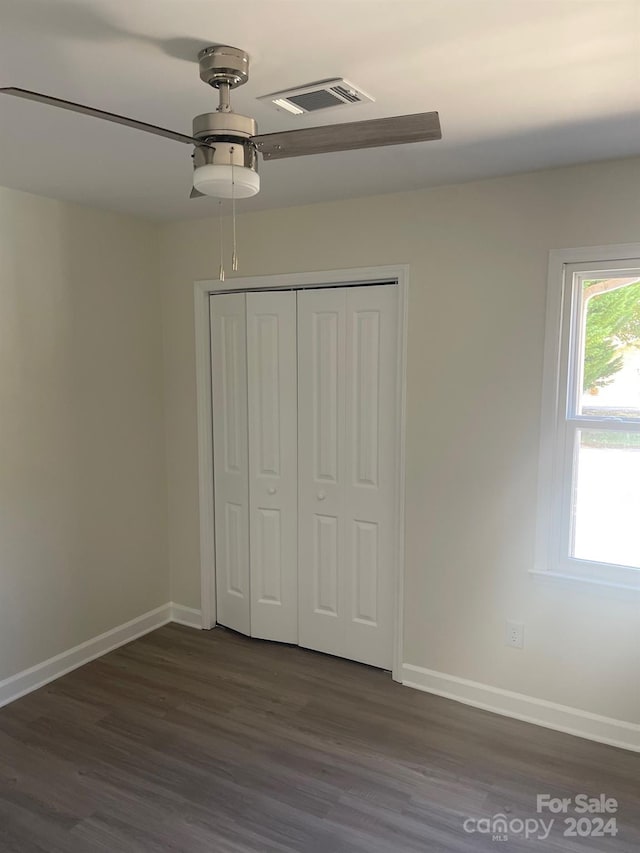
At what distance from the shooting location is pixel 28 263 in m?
3.05

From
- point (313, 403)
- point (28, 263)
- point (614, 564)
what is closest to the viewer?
point (614, 564)

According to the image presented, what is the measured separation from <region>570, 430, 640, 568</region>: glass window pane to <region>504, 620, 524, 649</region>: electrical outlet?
1.40ft

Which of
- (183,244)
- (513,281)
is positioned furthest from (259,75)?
(183,244)

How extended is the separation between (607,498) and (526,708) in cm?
106

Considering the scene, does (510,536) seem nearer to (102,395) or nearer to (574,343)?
(574,343)

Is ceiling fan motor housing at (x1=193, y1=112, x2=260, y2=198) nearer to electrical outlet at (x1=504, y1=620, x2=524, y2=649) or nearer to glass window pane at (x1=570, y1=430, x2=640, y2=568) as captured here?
glass window pane at (x1=570, y1=430, x2=640, y2=568)

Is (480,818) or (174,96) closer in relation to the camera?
(174,96)

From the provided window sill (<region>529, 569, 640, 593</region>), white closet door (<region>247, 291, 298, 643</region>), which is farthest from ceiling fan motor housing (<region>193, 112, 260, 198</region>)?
window sill (<region>529, 569, 640, 593</region>)

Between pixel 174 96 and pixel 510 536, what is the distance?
7.36 feet

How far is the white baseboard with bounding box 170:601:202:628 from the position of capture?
3.91 m

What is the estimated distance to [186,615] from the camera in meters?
3.95

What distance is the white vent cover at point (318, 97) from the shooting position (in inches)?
68.8

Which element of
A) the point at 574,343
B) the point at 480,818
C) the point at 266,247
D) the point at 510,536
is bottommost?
the point at 480,818

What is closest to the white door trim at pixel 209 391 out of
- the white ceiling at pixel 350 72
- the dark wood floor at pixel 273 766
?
the dark wood floor at pixel 273 766
